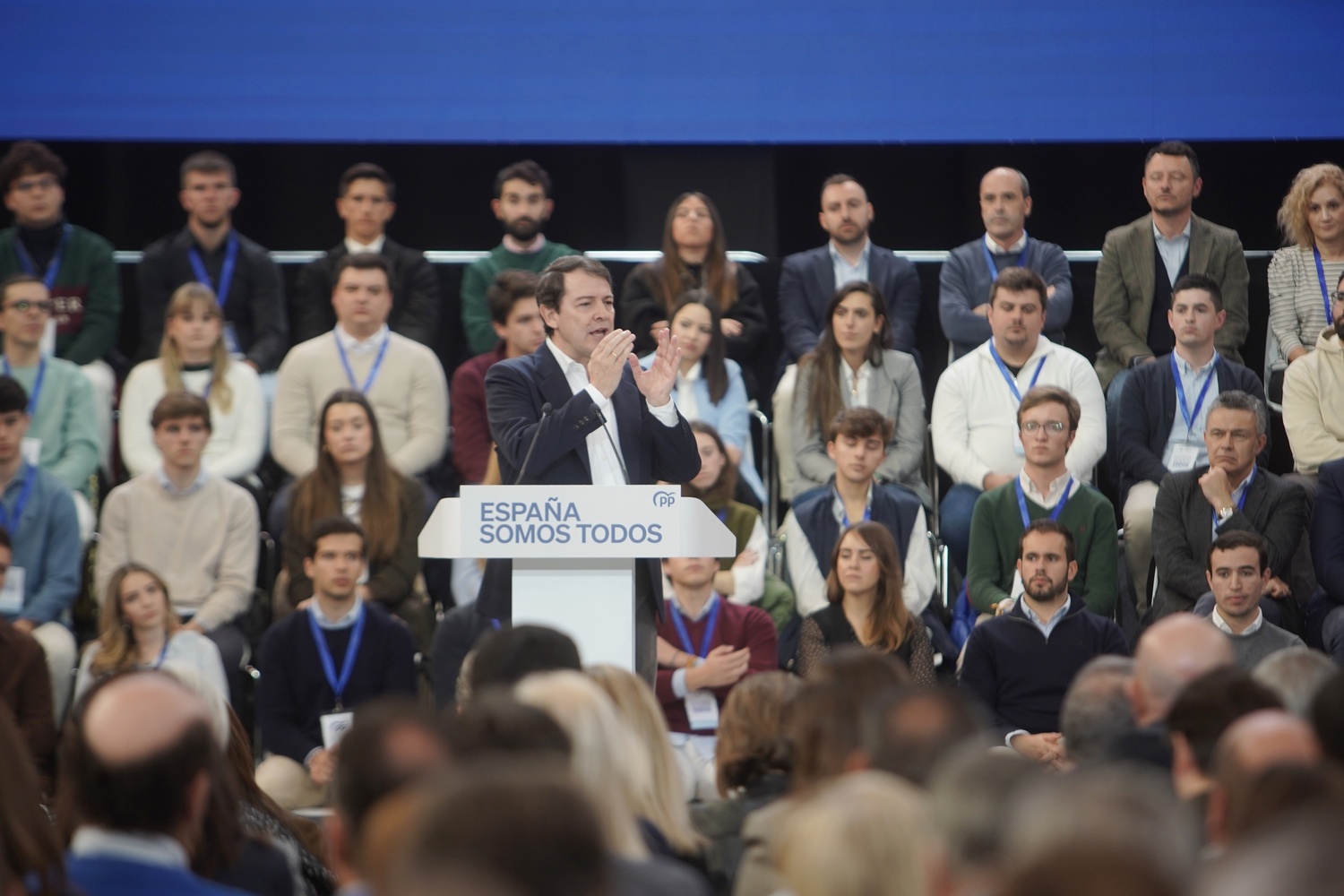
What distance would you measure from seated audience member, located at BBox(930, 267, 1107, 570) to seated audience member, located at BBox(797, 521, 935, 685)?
2.83ft

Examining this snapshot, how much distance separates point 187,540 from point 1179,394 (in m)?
3.88

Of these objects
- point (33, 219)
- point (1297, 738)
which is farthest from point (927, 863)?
point (33, 219)

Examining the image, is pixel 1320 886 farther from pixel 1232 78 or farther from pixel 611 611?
pixel 1232 78

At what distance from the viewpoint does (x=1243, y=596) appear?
5492 millimetres

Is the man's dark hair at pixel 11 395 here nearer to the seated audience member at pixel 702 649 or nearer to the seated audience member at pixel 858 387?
the seated audience member at pixel 702 649

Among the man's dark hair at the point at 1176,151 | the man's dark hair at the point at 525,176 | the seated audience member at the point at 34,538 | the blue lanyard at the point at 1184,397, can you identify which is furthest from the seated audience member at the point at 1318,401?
the seated audience member at the point at 34,538

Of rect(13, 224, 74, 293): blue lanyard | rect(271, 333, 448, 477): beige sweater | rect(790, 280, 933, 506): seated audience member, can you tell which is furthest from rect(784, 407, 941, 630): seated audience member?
rect(13, 224, 74, 293): blue lanyard

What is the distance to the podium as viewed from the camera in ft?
13.0

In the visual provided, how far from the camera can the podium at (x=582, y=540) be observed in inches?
156

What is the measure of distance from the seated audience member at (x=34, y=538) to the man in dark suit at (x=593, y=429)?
2.34 meters

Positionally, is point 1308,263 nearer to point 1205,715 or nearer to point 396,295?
point 396,295

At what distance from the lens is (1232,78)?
25.5 feet

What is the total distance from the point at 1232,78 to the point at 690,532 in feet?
16.3

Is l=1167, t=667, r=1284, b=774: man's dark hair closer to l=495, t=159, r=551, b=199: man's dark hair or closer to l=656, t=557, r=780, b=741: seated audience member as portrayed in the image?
l=656, t=557, r=780, b=741: seated audience member
